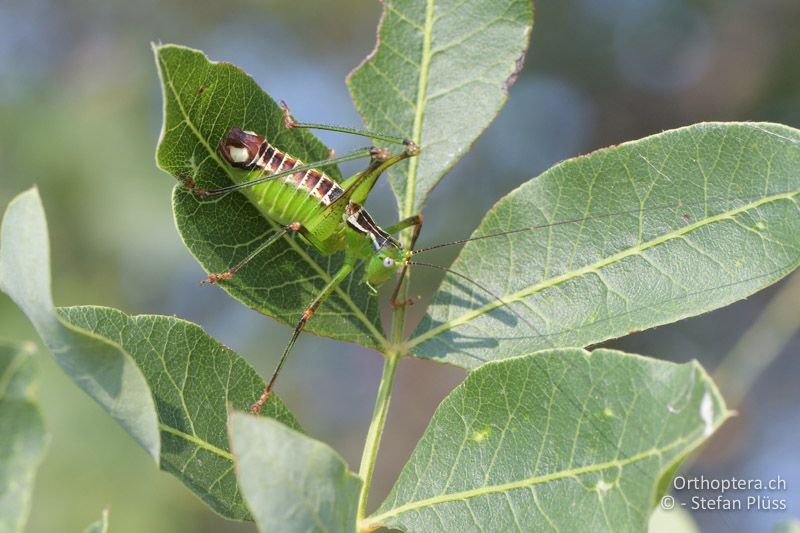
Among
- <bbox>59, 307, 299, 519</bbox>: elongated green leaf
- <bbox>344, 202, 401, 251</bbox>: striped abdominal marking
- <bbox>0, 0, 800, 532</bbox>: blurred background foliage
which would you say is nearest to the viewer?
<bbox>59, 307, 299, 519</bbox>: elongated green leaf

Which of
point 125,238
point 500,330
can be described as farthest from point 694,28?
point 500,330

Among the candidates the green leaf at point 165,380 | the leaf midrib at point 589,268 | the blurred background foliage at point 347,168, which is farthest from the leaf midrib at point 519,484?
the blurred background foliage at point 347,168

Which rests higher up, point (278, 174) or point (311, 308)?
point (278, 174)

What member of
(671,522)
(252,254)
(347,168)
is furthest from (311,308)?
(347,168)

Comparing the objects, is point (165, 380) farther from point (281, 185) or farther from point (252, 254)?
point (281, 185)

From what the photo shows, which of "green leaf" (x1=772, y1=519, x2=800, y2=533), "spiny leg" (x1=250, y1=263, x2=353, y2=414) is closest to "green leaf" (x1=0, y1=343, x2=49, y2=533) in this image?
"spiny leg" (x1=250, y1=263, x2=353, y2=414)

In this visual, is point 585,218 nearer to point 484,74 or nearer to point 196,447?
point 484,74

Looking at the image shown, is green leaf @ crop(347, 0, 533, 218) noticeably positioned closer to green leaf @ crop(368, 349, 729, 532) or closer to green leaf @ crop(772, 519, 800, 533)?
green leaf @ crop(368, 349, 729, 532)
